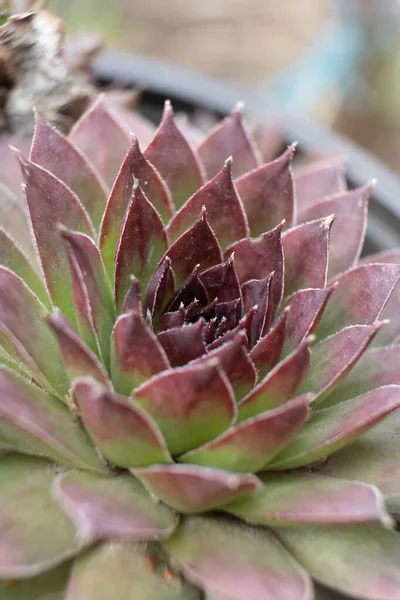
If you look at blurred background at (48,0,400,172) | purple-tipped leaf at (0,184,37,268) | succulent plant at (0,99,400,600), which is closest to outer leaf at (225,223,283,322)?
succulent plant at (0,99,400,600)

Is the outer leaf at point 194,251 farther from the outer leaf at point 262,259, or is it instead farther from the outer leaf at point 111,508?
the outer leaf at point 111,508

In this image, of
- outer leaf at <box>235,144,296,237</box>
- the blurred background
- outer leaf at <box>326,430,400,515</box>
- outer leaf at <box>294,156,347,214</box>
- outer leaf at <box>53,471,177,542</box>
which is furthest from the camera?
the blurred background

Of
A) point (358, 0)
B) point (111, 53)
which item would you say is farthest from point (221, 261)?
point (358, 0)

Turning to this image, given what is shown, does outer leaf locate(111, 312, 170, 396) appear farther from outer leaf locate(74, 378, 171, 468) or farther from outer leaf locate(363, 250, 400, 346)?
outer leaf locate(363, 250, 400, 346)

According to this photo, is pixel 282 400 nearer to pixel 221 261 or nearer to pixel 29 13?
pixel 221 261

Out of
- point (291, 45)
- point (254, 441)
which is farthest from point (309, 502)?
point (291, 45)

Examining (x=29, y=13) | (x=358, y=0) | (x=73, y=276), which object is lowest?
(x=358, y=0)

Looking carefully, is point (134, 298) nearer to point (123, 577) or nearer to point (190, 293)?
point (190, 293)
